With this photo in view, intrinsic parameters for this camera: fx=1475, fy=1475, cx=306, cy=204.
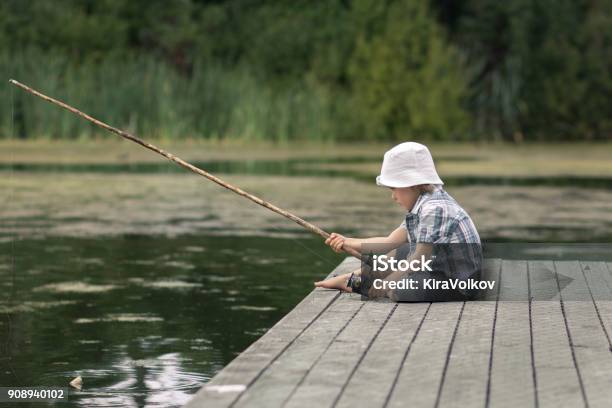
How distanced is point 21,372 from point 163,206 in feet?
28.4

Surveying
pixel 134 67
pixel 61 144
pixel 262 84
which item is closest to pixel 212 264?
pixel 61 144

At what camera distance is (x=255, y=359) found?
5.28 m

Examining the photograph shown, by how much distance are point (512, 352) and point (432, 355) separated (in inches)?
12.5

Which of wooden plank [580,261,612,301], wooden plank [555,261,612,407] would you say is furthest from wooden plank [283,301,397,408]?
wooden plank [580,261,612,301]

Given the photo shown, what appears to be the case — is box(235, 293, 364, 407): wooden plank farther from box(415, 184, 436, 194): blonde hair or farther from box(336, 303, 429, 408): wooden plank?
A: box(415, 184, 436, 194): blonde hair

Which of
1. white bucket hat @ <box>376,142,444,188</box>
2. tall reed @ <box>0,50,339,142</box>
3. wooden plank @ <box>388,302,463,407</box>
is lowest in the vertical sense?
wooden plank @ <box>388,302,463,407</box>

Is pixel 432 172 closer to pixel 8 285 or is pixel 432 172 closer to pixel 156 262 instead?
pixel 8 285

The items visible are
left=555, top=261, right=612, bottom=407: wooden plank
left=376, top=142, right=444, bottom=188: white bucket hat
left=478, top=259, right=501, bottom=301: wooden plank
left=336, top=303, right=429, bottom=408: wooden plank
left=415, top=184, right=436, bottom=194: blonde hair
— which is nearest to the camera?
left=336, top=303, right=429, bottom=408: wooden plank

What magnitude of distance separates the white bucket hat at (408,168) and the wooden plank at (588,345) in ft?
2.88

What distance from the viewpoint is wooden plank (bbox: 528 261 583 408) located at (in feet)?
15.3

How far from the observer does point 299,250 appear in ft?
37.8

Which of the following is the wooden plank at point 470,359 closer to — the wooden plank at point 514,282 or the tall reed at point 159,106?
the wooden plank at point 514,282

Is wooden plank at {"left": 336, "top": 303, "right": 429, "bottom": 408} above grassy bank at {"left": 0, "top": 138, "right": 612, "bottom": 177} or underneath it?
underneath

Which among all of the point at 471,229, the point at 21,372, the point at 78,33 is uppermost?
the point at 78,33
